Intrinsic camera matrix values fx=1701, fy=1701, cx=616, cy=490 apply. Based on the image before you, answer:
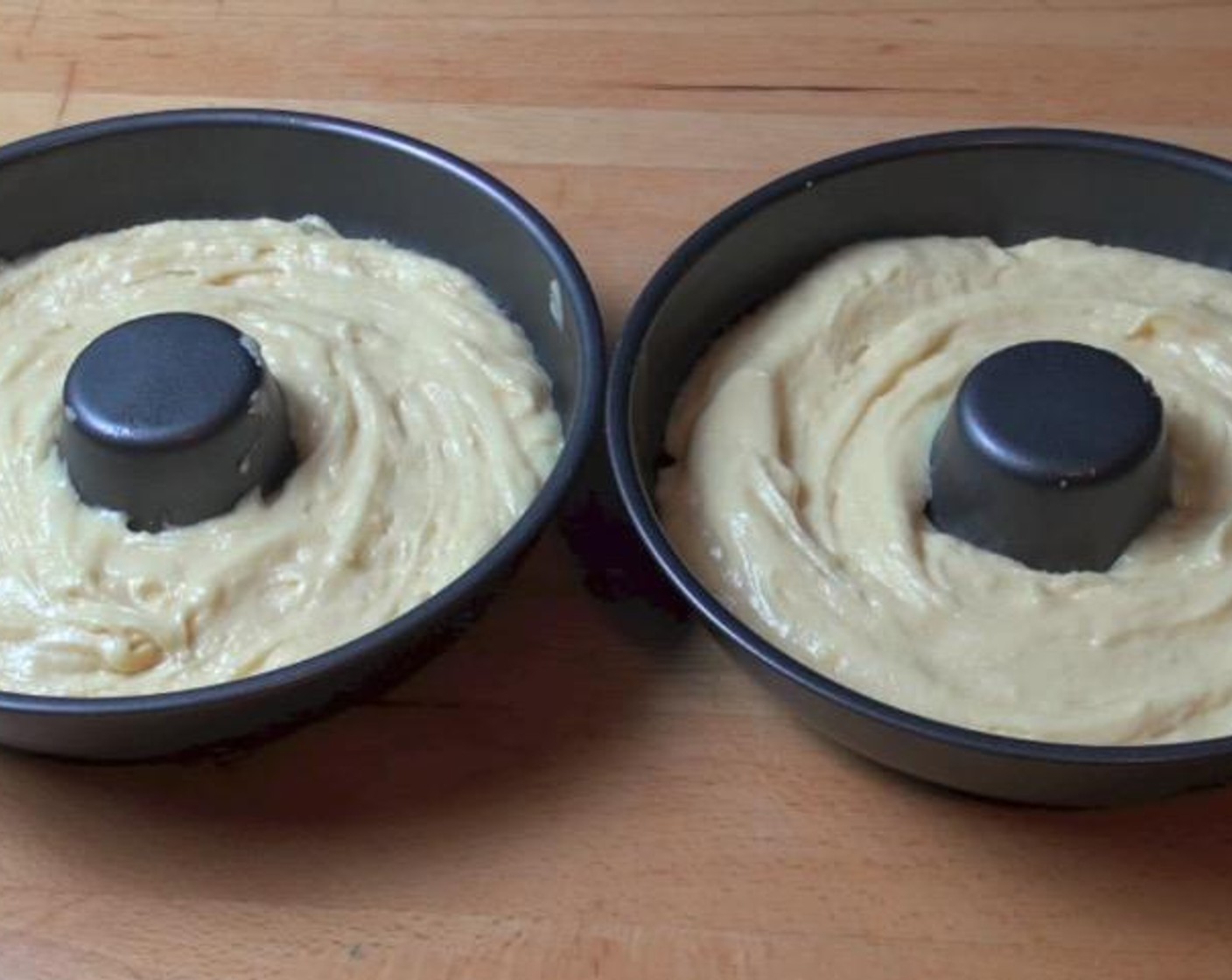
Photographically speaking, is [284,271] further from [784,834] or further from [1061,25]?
[1061,25]

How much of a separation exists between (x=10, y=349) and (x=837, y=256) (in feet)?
2.29

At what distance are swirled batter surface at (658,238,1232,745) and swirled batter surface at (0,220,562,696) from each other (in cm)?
17

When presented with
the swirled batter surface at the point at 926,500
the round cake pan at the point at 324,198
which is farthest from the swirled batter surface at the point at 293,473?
the swirled batter surface at the point at 926,500

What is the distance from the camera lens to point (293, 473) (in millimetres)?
1319

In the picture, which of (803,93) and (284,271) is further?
(803,93)

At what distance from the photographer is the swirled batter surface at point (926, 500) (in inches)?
45.4

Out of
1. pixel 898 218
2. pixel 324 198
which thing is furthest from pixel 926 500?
pixel 324 198

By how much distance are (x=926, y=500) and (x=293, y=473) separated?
1.59 feet

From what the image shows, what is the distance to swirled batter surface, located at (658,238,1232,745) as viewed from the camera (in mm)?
1153

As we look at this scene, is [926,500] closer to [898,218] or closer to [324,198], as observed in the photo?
[898,218]

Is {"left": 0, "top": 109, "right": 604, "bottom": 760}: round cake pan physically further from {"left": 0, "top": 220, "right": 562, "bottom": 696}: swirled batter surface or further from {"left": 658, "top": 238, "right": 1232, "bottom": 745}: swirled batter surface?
{"left": 658, "top": 238, "right": 1232, "bottom": 745}: swirled batter surface

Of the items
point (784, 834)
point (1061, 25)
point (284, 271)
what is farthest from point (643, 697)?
point (1061, 25)

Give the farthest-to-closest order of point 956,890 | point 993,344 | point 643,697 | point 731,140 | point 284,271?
point 731,140, point 284,271, point 993,344, point 643,697, point 956,890

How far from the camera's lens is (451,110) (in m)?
1.71
